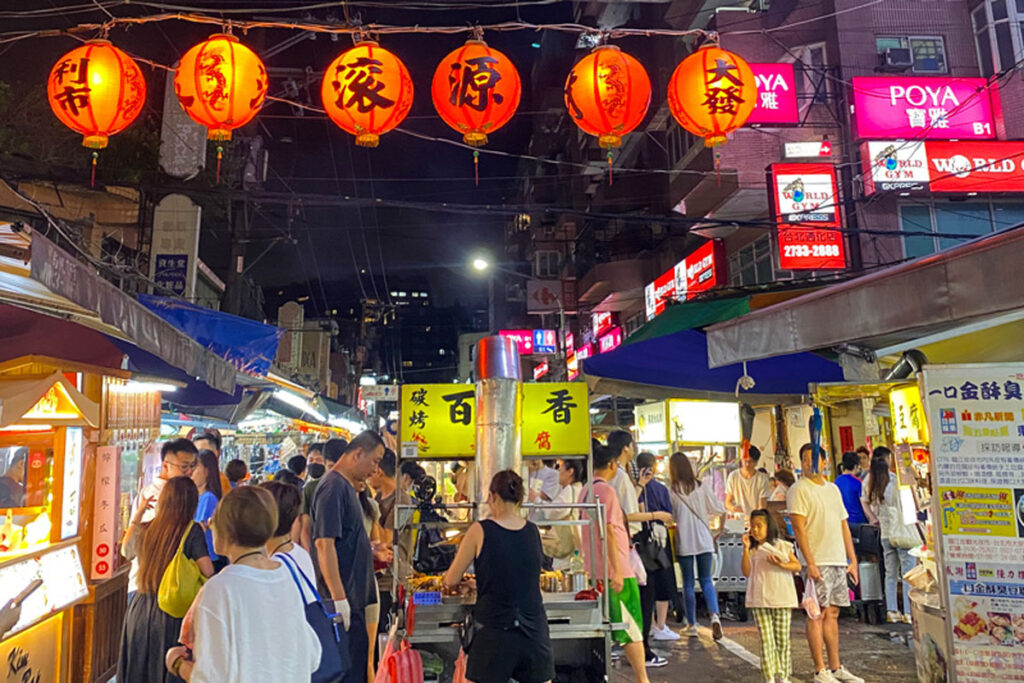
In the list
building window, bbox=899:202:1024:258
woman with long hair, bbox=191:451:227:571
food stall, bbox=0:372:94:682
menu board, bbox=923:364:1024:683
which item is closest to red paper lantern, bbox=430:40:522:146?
woman with long hair, bbox=191:451:227:571

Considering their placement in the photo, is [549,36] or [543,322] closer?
[549,36]

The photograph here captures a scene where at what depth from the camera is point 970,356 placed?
5828 mm

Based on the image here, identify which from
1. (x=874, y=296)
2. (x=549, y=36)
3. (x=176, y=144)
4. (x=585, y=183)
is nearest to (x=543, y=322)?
(x=585, y=183)

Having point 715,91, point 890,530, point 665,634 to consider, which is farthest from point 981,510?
point 715,91

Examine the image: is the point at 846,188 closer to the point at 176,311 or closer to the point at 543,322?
the point at 176,311

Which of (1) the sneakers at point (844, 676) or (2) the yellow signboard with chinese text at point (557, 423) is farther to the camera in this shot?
(2) the yellow signboard with chinese text at point (557, 423)

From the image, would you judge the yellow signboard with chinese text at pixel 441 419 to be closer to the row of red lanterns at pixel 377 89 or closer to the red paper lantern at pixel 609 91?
the row of red lanterns at pixel 377 89

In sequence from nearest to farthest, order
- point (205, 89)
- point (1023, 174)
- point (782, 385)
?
1. point (205, 89)
2. point (782, 385)
3. point (1023, 174)

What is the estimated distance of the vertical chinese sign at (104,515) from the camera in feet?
22.4

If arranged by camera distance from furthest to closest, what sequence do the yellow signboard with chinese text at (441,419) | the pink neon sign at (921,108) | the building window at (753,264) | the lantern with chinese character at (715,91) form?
the building window at (753,264) → the pink neon sign at (921,108) → the lantern with chinese character at (715,91) → the yellow signboard with chinese text at (441,419)

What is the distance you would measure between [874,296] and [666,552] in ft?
15.0

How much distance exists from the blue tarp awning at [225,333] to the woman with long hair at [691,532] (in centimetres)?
667

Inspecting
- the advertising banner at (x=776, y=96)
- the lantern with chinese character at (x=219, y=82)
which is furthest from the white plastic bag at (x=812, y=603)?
the advertising banner at (x=776, y=96)

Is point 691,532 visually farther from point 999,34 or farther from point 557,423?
point 999,34
